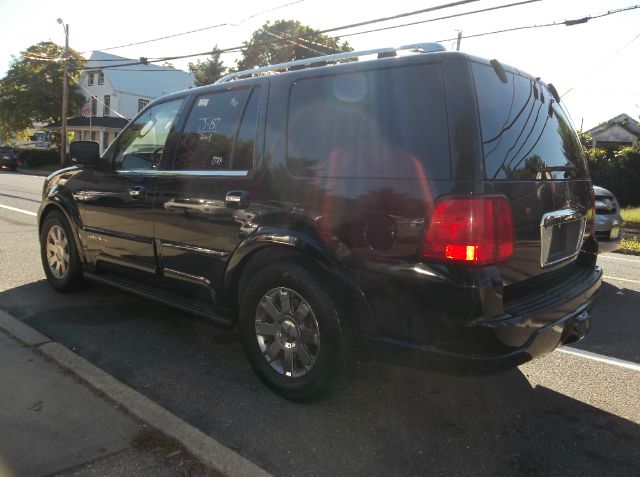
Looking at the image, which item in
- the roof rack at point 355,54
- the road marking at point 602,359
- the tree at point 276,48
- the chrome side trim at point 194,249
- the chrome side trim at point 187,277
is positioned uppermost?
the tree at point 276,48

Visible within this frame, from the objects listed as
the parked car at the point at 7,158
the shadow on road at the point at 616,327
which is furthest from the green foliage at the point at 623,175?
the parked car at the point at 7,158

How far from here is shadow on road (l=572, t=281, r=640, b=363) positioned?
437 cm

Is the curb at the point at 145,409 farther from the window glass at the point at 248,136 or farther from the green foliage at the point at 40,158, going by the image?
the green foliage at the point at 40,158

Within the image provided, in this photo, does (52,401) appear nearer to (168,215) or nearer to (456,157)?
(168,215)

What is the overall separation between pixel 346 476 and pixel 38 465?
1441mm

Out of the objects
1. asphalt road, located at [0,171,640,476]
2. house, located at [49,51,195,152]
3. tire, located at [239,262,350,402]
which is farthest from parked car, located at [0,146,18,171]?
tire, located at [239,262,350,402]

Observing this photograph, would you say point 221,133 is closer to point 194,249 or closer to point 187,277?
point 194,249

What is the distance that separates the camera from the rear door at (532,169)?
2.70m

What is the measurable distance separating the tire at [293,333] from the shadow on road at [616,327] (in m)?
2.49

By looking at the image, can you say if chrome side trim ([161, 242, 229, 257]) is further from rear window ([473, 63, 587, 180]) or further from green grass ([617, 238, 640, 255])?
green grass ([617, 238, 640, 255])

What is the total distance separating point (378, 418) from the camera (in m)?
3.13

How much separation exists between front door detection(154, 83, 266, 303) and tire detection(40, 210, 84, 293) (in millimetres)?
1562

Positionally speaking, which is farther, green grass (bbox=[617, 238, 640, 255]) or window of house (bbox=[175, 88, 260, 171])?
green grass (bbox=[617, 238, 640, 255])

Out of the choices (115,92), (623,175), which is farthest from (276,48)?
(623,175)
